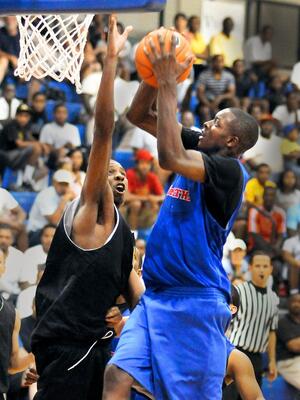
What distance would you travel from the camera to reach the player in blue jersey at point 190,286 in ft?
15.1

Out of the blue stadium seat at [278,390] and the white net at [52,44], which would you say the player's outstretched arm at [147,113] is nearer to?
the white net at [52,44]

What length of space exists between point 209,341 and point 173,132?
3.17ft

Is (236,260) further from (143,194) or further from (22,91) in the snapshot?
(22,91)

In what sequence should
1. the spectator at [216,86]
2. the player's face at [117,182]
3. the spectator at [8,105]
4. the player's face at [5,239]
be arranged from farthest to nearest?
the spectator at [216,86]
the spectator at [8,105]
the player's face at [5,239]
the player's face at [117,182]

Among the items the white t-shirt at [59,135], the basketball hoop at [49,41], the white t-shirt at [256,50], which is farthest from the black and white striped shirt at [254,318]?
the white t-shirt at [256,50]

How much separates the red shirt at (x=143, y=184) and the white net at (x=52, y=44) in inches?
→ 192

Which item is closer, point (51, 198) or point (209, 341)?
point (209, 341)

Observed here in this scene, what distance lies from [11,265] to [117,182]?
4510 millimetres


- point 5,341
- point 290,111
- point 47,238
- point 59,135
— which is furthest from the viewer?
point 290,111

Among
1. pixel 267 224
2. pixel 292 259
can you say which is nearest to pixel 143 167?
pixel 267 224

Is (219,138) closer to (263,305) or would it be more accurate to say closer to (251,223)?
(263,305)

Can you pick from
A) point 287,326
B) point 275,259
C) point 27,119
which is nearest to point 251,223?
point 275,259

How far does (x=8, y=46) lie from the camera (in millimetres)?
11625

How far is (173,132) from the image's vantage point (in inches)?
172
